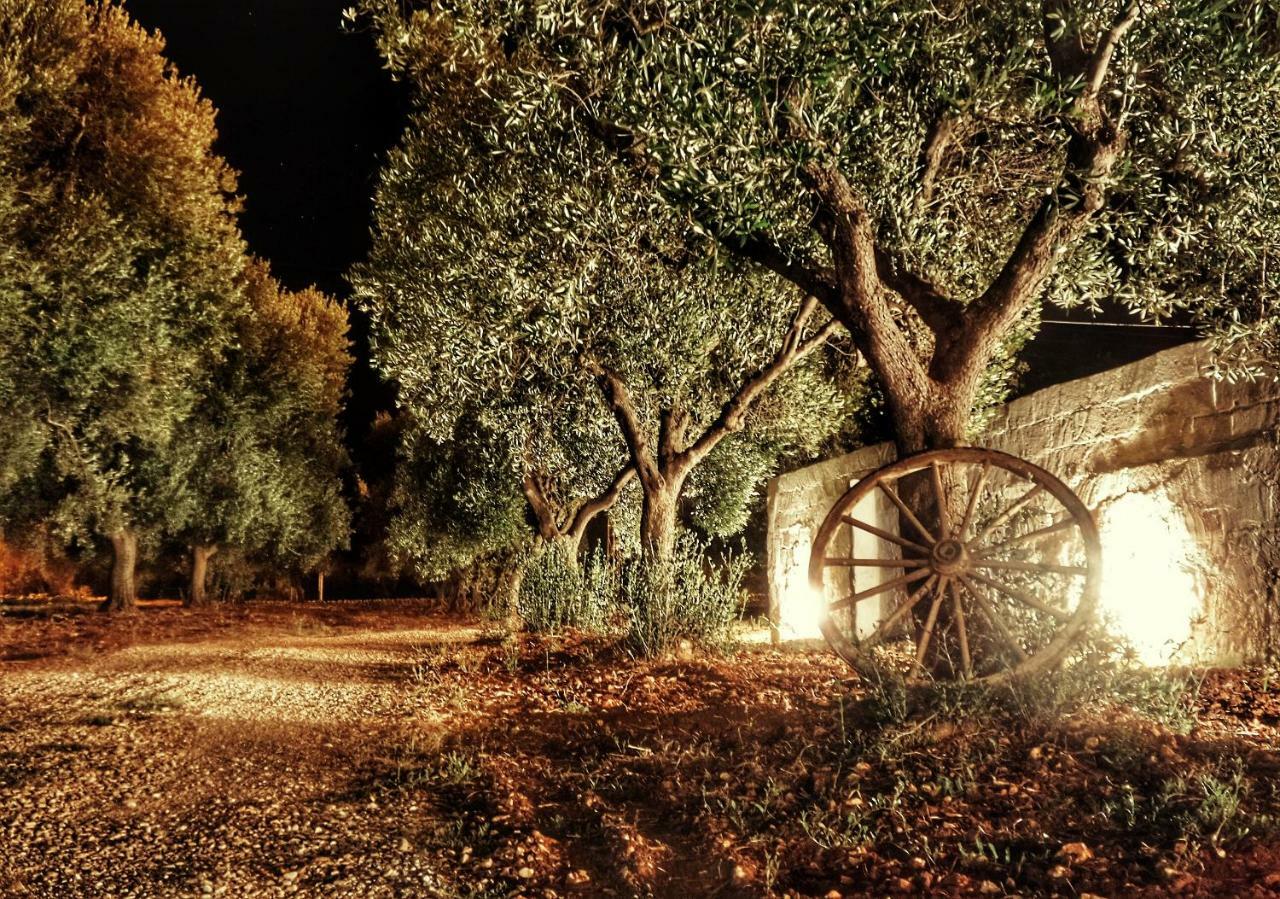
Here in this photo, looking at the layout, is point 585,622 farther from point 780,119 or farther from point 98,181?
point 98,181

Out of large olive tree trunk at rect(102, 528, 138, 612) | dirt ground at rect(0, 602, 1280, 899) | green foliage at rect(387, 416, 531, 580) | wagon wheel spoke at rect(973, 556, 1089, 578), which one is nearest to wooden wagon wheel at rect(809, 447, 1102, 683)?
wagon wheel spoke at rect(973, 556, 1089, 578)

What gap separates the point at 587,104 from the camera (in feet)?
25.6

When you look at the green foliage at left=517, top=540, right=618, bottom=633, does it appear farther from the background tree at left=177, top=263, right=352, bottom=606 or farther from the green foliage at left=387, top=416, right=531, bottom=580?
the background tree at left=177, top=263, right=352, bottom=606

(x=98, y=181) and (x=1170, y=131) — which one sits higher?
(x=98, y=181)

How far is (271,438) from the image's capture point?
924 inches

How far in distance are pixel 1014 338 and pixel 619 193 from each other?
23.0 feet

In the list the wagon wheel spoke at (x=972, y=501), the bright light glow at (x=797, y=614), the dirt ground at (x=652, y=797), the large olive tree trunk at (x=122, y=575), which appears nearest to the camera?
the dirt ground at (x=652, y=797)

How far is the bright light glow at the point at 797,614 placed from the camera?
12.9 meters

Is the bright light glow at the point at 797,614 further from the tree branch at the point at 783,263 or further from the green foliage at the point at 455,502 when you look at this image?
the green foliage at the point at 455,502

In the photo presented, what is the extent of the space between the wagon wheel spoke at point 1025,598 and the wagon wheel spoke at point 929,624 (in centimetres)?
24

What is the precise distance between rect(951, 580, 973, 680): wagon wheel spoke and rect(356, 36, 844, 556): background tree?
3.84 metres

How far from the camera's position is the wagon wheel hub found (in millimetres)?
5457

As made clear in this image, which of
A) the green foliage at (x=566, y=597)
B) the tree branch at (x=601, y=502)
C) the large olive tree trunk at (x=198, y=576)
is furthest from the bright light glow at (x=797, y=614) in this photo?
the large olive tree trunk at (x=198, y=576)

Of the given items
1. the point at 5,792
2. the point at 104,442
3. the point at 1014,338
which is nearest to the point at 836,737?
the point at 5,792
